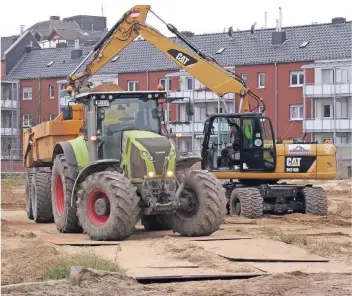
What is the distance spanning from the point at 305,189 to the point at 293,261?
10536mm

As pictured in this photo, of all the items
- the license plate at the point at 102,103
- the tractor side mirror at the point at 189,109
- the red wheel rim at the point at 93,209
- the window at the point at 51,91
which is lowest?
the red wheel rim at the point at 93,209

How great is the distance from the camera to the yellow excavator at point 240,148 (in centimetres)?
2694

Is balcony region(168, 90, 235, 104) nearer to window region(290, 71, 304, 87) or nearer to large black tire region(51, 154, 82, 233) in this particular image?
window region(290, 71, 304, 87)

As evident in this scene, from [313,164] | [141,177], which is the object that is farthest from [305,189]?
[141,177]

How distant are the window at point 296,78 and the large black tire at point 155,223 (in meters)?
53.1

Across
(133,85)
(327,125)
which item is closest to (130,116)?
(327,125)

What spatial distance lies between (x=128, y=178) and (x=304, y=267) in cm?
494

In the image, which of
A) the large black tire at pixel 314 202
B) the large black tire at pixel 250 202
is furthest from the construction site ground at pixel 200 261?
the large black tire at pixel 314 202

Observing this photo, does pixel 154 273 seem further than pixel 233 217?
No

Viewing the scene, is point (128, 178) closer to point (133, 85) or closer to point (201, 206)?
point (201, 206)

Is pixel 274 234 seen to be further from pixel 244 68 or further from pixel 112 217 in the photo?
pixel 244 68

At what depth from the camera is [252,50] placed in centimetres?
7581

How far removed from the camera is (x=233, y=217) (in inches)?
1016

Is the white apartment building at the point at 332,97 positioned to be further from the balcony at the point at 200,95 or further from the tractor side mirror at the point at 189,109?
the tractor side mirror at the point at 189,109
